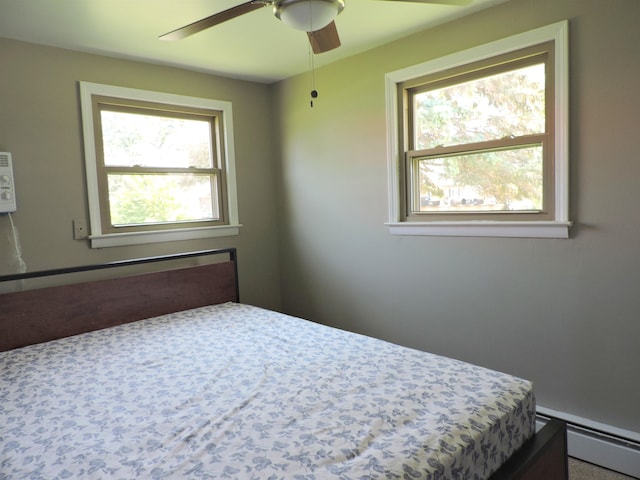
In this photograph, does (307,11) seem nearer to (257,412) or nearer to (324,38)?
(324,38)

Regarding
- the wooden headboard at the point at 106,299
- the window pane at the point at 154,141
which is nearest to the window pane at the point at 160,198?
the window pane at the point at 154,141

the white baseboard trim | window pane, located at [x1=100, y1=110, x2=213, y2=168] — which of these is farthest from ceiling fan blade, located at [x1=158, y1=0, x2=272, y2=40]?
the white baseboard trim

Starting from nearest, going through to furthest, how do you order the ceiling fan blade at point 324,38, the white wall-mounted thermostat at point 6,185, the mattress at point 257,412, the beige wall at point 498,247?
the mattress at point 257,412 → the ceiling fan blade at point 324,38 → the beige wall at point 498,247 → the white wall-mounted thermostat at point 6,185

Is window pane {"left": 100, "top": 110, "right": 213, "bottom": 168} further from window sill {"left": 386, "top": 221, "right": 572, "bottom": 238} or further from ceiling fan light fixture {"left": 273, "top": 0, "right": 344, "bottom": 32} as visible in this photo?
ceiling fan light fixture {"left": 273, "top": 0, "right": 344, "bottom": 32}

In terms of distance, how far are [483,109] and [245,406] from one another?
2.01m

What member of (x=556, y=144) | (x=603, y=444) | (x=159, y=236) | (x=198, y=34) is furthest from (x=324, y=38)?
(x=603, y=444)

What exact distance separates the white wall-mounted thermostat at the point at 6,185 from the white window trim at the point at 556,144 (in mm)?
2186

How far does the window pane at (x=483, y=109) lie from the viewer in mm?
2324

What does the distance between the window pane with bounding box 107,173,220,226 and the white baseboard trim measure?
8.51 feet

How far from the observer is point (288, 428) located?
1.35 metres

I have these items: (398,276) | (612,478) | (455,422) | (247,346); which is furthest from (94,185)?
(612,478)

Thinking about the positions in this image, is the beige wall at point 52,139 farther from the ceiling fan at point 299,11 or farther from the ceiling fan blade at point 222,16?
the ceiling fan at point 299,11

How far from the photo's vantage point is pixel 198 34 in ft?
8.36

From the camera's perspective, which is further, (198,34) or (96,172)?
(96,172)
